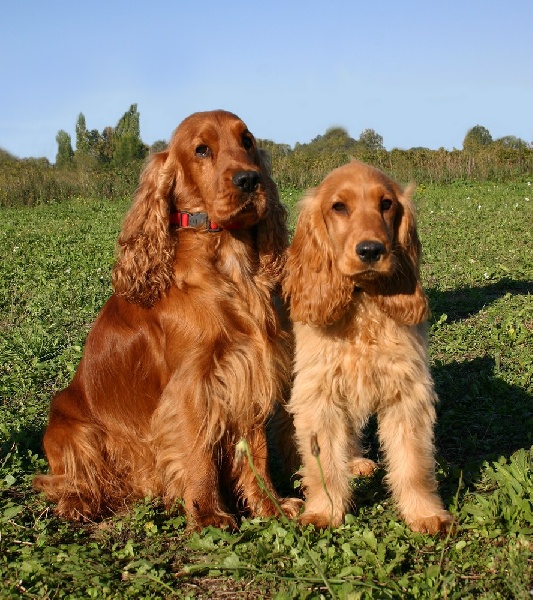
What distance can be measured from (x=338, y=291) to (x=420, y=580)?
1.27m

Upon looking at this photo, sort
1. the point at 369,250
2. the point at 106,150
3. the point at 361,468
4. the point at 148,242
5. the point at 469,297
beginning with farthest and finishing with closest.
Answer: the point at 106,150 < the point at 469,297 < the point at 361,468 < the point at 148,242 < the point at 369,250

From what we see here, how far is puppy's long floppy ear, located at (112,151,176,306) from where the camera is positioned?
3.54 m

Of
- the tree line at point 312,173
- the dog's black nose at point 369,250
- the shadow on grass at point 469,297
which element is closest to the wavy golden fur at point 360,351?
the dog's black nose at point 369,250

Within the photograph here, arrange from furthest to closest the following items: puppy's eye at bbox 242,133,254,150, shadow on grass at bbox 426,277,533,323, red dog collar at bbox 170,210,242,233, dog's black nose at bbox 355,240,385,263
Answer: shadow on grass at bbox 426,277,533,323
puppy's eye at bbox 242,133,254,150
red dog collar at bbox 170,210,242,233
dog's black nose at bbox 355,240,385,263

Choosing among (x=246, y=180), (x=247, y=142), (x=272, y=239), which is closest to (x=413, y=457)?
(x=272, y=239)

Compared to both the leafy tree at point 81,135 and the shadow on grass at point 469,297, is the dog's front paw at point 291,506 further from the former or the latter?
the leafy tree at point 81,135

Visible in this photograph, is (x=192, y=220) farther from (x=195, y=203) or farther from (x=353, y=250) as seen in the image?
(x=353, y=250)

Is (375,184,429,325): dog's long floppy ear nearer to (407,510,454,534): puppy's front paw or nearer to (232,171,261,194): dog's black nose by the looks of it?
(232,171,261,194): dog's black nose

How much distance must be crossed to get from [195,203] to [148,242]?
32 centimetres

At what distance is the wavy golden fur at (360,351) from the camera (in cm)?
328

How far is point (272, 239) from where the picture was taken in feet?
12.5

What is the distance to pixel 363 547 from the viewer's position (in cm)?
305

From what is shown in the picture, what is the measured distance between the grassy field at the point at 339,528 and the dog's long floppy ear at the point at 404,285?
628 millimetres

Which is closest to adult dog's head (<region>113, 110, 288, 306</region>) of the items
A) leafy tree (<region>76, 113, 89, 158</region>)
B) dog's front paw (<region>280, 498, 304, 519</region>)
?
dog's front paw (<region>280, 498, 304, 519</region>)
